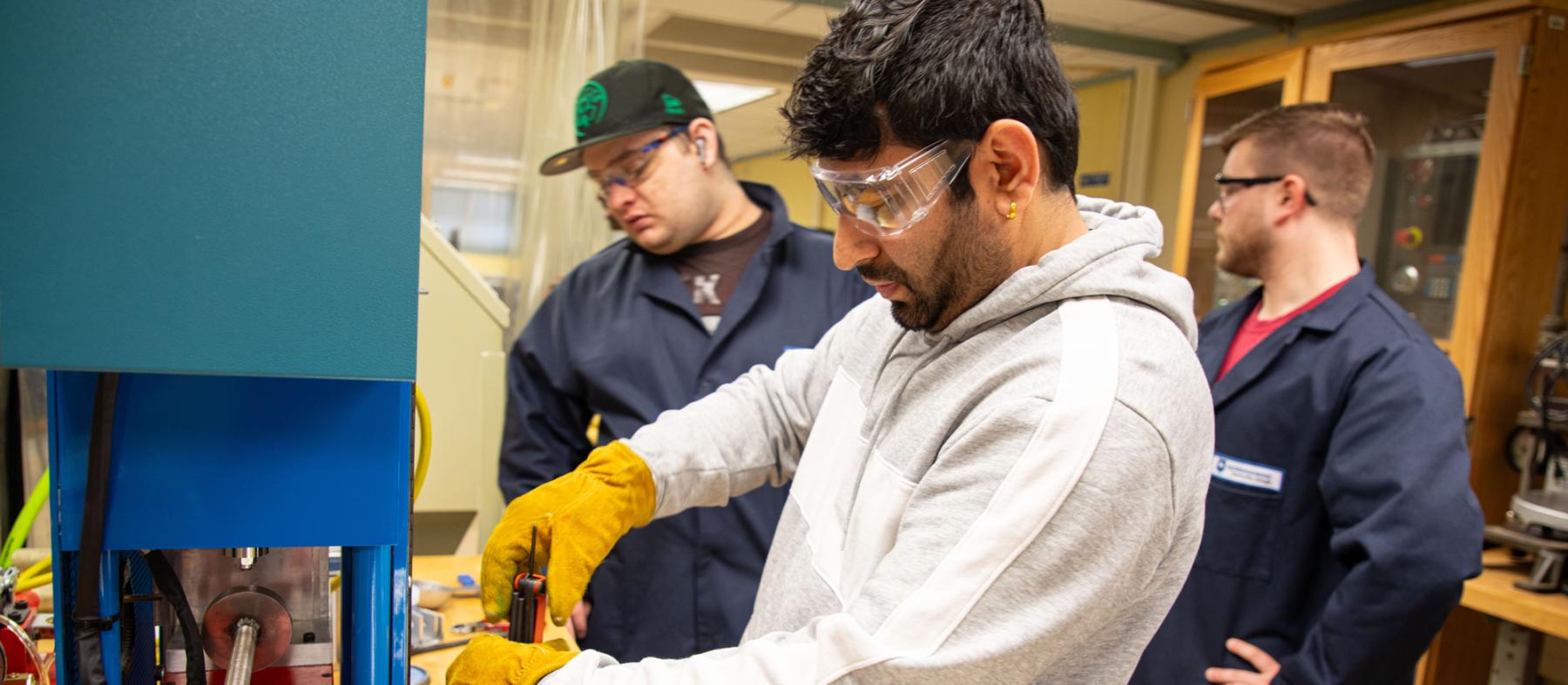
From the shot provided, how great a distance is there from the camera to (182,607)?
787 mm

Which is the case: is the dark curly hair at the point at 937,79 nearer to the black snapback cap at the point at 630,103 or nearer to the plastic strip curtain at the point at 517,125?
the black snapback cap at the point at 630,103

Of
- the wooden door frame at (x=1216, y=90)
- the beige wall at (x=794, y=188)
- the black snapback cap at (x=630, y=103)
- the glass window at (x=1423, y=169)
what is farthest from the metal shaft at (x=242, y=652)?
the beige wall at (x=794, y=188)

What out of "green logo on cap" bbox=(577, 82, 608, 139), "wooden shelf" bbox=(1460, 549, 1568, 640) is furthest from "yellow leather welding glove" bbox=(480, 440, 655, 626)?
"wooden shelf" bbox=(1460, 549, 1568, 640)

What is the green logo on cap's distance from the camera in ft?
5.40

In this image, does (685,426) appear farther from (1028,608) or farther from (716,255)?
(716,255)

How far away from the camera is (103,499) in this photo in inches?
27.7

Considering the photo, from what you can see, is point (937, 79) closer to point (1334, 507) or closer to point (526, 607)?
point (526, 607)

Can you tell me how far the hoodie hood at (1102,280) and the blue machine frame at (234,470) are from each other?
0.53 m

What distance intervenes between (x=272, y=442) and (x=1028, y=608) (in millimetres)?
612

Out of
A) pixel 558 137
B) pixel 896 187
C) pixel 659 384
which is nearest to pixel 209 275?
pixel 896 187

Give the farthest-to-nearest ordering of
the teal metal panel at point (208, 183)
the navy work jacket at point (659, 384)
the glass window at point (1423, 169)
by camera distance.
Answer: the glass window at point (1423, 169) < the navy work jacket at point (659, 384) < the teal metal panel at point (208, 183)

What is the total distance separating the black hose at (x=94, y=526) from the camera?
27.0 inches

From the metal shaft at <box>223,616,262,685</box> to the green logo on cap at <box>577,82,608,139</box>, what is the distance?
3.46 ft

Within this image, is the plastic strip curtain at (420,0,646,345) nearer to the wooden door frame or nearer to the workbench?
the wooden door frame
